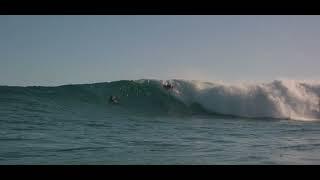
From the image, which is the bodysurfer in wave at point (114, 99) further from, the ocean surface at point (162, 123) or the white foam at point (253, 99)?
the white foam at point (253, 99)

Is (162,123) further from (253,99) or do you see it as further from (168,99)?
(253,99)

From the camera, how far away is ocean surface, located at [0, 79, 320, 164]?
3.68 m

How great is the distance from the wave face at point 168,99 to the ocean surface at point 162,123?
2 centimetres

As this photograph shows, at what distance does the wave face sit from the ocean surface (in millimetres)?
15

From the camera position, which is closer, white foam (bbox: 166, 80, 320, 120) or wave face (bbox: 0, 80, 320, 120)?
white foam (bbox: 166, 80, 320, 120)

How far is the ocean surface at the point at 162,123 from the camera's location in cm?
368

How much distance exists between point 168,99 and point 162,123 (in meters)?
1.45

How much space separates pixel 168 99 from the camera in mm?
7059

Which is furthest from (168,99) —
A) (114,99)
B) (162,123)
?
(162,123)

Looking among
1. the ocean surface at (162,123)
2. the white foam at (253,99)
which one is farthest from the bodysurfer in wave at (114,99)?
the white foam at (253,99)

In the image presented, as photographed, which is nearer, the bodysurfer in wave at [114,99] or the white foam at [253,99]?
the white foam at [253,99]

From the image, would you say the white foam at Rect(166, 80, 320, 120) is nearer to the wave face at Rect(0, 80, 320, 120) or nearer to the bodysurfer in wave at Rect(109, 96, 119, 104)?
the wave face at Rect(0, 80, 320, 120)

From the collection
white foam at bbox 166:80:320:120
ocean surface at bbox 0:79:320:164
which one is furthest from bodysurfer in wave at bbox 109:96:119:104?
white foam at bbox 166:80:320:120
